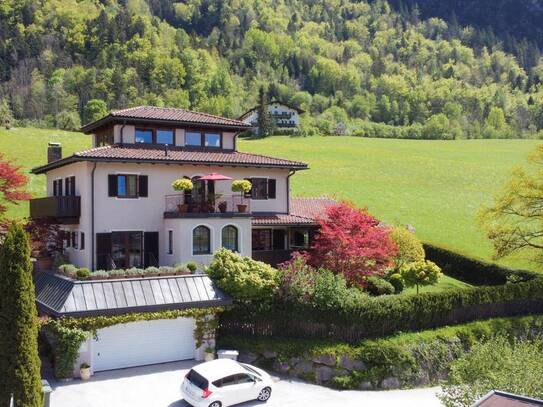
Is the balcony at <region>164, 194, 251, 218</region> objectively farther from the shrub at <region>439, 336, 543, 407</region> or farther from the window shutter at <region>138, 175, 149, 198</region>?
the shrub at <region>439, 336, 543, 407</region>

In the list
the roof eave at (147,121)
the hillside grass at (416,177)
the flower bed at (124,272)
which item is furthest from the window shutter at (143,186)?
the hillside grass at (416,177)

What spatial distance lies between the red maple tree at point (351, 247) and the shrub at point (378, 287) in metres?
0.99

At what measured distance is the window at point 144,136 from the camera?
3553cm

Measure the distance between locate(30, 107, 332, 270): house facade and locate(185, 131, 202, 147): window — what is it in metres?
0.07

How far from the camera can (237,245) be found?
111ft

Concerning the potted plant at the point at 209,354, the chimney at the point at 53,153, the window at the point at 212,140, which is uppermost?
the window at the point at 212,140

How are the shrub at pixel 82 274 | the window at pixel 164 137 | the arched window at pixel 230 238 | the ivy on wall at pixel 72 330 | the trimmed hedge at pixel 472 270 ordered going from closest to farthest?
1. the ivy on wall at pixel 72 330
2. the shrub at pixel 82 274
3. the arched window at pixel 230 238
4. the window at pixel 164 137
5. the trimmed hedge at pixel 472 270

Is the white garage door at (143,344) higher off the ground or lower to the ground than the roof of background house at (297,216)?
lower

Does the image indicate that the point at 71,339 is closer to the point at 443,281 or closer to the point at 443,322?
the point at 443,322

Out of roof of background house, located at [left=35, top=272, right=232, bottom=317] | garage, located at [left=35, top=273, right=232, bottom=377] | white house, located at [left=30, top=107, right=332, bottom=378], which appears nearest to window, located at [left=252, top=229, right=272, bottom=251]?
white house, located at [left=30, top=107, right=332, bottom=378]

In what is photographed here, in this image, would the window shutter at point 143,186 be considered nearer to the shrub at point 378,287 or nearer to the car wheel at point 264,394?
the shrub at point 378,287

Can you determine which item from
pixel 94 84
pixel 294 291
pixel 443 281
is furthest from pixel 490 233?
pixel 94 84

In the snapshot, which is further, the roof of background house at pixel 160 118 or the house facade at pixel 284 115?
the house facade at pixel 284 115

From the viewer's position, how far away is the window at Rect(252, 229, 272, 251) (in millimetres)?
38781
